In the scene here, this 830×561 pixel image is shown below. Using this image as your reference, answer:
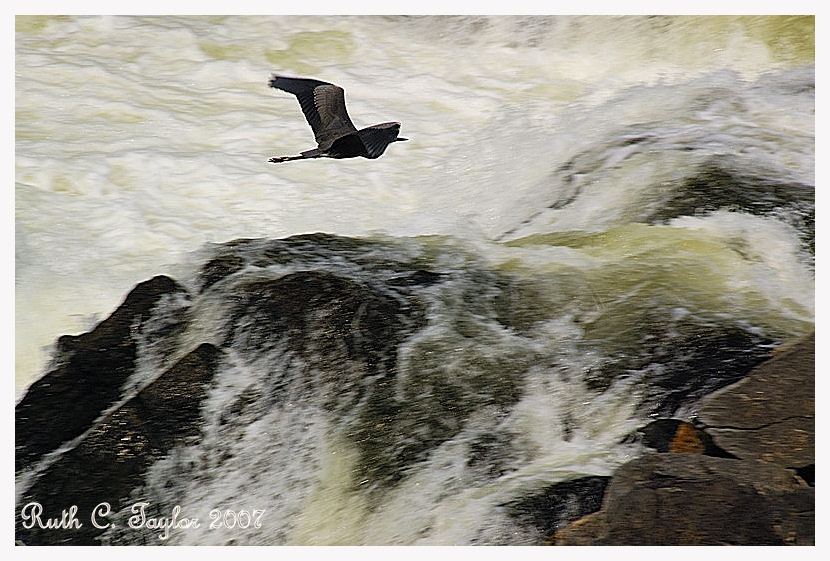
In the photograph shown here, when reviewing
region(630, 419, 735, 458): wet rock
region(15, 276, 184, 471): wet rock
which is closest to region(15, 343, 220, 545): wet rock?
region(15, 276, 184, 471): wet rock

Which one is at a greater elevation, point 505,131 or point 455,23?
point 455,23

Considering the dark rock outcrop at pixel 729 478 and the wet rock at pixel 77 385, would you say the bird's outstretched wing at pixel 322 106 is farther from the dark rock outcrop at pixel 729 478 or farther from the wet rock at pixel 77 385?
the dark rock outcrop at pixel 729 478

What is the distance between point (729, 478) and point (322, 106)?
1.65m

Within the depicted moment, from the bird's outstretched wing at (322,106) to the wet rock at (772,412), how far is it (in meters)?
1.39

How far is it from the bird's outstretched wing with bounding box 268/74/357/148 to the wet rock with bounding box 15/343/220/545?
2.87 feet

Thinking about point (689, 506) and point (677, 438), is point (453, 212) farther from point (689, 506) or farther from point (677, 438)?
point (689, 506)

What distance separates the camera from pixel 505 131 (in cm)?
300

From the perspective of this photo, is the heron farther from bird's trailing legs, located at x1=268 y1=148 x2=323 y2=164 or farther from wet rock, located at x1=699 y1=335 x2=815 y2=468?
wet rock, located at x1=699 y1=335 x2=815 y2=468

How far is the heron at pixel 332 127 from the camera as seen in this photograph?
292cm

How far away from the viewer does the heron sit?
2918 mm

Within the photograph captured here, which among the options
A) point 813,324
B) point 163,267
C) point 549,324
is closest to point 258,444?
point 163,267

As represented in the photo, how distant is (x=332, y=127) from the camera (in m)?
2.92

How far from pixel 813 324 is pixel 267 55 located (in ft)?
6.25
